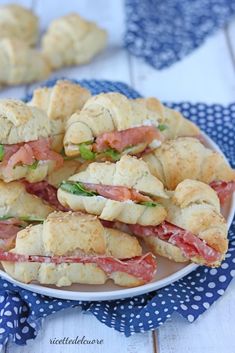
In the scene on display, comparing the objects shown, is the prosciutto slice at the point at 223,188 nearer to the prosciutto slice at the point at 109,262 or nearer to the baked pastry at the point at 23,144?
the prosciutto slice at the point at 109,262

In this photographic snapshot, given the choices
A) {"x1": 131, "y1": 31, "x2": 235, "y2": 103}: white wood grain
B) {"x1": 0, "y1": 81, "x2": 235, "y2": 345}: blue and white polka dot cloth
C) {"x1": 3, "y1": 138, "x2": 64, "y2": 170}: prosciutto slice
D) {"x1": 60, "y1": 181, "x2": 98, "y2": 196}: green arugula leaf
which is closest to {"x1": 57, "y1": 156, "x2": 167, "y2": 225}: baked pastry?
{"x1": 60, "y1": 181, "x2": 98, "y2": 196}: green arugula leaf

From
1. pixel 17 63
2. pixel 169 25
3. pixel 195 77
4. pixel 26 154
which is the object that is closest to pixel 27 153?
pixel 26 154

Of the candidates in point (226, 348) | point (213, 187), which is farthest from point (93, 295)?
point (213, 187)

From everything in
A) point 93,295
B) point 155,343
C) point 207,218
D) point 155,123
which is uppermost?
point 155,123

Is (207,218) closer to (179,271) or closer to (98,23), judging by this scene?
(179,271)

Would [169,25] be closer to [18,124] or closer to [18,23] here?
[18,23]

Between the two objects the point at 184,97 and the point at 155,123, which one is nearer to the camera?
the point at 155,123
